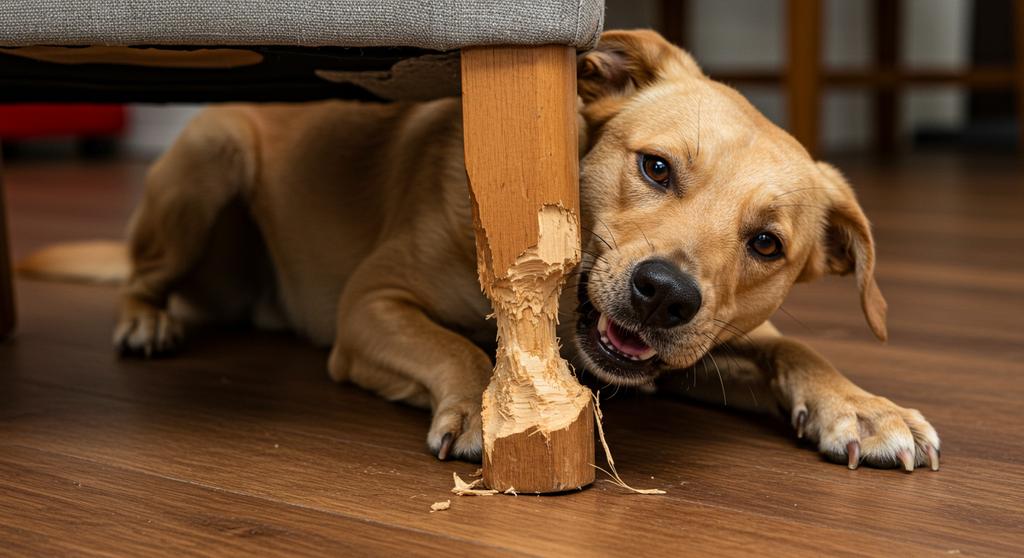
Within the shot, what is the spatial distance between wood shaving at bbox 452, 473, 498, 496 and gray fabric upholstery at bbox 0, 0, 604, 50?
49 centimetres

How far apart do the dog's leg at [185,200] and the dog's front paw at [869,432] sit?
1266mm

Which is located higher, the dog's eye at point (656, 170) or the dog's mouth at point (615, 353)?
the dog's eye at point (656, 170)

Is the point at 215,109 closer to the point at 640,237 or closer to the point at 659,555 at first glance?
the point at 640,237

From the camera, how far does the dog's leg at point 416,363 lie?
1465mm

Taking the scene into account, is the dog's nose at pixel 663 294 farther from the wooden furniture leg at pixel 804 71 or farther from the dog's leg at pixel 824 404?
the wooden furniture leg at pixel 804 71

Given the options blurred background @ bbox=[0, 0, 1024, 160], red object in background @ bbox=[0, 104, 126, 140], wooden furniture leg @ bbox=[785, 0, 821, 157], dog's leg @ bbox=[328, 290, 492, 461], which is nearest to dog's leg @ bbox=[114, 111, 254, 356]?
dog's leg @ bbox=[328, 290, 492, 461]

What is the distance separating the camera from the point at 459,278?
1780 mm

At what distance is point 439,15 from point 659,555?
1.98 ft

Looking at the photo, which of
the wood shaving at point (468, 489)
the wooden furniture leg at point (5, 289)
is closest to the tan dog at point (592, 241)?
the wood shaving at point (468, 489)

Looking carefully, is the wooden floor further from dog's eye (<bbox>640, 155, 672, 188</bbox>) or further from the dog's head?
dog's eye (<bbox>640, 155, 672, 188</bbox>)

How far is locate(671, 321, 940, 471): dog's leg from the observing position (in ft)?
4.78

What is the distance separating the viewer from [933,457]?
4.75ft

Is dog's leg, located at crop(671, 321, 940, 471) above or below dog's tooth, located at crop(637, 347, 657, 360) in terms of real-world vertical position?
below

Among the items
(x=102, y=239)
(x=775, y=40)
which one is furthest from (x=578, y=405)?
(x=775, y=40)
